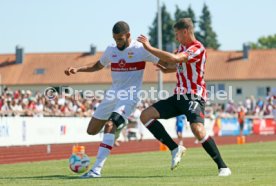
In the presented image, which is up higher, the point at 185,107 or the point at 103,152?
the point at 185,107

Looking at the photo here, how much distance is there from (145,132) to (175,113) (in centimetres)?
3077

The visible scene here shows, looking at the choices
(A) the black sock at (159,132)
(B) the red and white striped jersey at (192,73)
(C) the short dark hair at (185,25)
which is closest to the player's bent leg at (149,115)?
(A) the black sock at (159,132)

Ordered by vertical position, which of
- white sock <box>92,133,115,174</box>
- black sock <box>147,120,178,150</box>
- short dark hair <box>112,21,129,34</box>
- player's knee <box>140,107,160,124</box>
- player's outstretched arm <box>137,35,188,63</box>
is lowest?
white sock <box>92,133,115,174</box>

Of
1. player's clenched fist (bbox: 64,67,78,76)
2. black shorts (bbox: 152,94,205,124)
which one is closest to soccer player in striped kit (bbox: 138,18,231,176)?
black shorts (bbox: 152,94,205,124)

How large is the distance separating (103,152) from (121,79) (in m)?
1.32

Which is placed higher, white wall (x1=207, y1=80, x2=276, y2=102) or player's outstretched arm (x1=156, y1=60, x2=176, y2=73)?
player's outstretched arm (x1=156, y1=60, x2=176, y2=73)

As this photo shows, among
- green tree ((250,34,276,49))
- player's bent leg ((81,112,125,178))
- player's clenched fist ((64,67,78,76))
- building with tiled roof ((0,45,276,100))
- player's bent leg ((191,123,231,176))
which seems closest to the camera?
player's bent leg ((191,123,231,176))

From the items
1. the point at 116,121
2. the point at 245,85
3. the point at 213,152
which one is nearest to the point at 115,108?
the point at 116,121

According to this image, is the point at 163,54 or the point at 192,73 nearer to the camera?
the point at 163,54

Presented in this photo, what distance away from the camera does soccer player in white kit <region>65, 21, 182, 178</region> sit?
13.3 meters

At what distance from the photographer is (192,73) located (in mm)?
13008

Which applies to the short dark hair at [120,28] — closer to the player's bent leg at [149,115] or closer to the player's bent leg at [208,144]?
the player's bent leg at [149,115]

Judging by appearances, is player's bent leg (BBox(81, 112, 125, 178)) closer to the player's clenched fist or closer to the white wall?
the player's clenched fist

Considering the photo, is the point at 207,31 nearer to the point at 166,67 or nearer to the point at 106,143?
the point at 166,67
